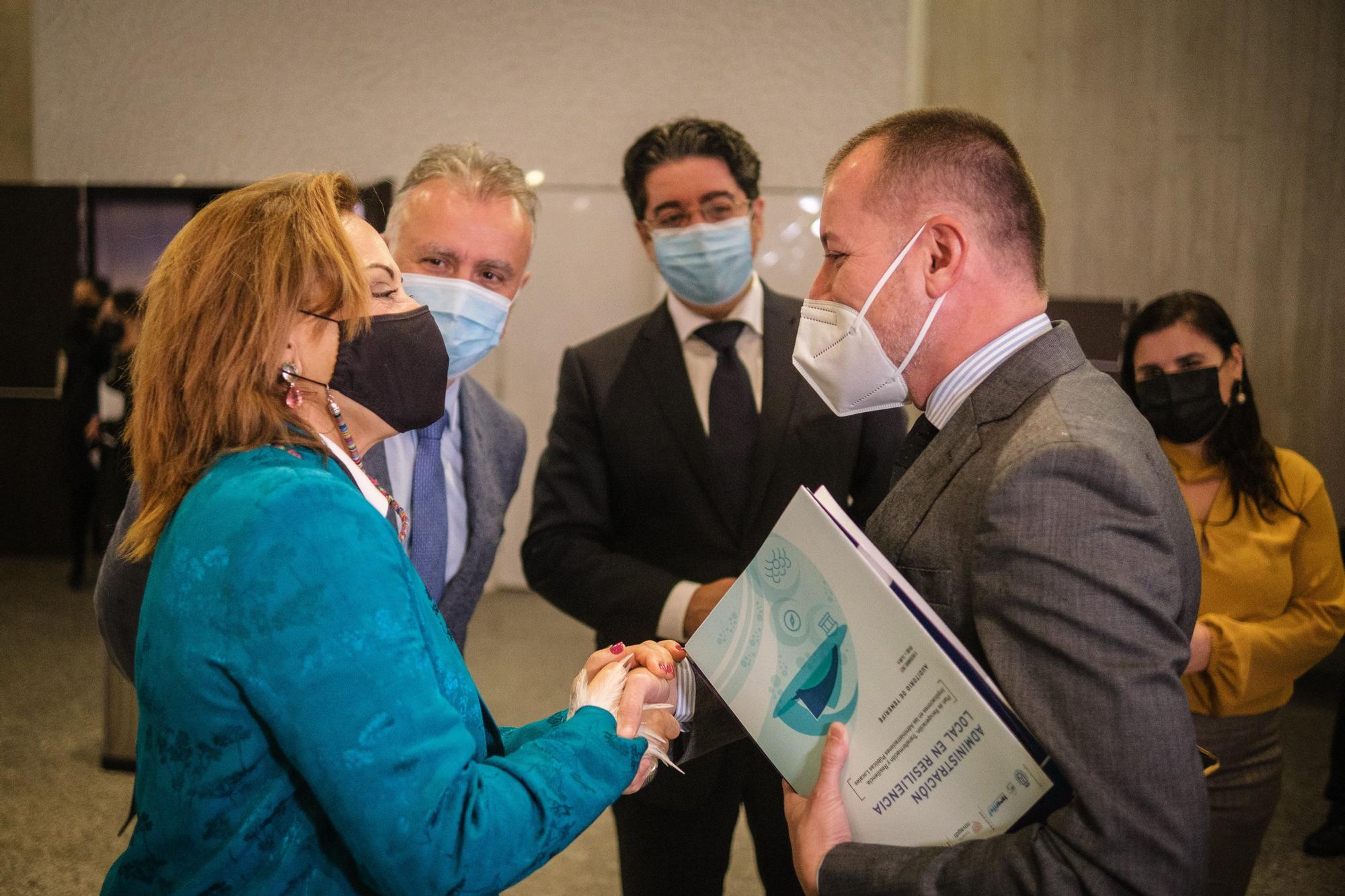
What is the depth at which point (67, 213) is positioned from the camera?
6.34m

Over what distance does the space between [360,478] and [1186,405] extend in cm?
187

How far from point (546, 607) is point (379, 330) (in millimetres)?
4810

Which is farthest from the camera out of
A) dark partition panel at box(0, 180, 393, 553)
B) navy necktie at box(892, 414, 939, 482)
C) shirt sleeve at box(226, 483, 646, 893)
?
dark partition panel at box(0, 180, 393, 553)

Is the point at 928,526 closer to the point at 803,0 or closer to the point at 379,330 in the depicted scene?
the point at 379,330

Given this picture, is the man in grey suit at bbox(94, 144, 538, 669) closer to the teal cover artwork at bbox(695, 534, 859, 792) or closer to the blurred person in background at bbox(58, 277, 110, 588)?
the teal cover artwork at bbox(695, 534, 859, 792)

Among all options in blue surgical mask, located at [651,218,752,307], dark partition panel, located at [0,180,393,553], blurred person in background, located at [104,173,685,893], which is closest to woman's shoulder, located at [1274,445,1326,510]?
blue surgical mask, located at [651,218,752,307]

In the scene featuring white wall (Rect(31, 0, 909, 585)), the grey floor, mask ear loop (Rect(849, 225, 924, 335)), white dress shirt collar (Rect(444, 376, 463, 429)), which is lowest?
the grey floor

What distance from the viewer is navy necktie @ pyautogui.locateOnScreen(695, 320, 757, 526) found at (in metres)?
1.99

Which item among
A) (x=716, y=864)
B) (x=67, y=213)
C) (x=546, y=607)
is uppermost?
(x=67, y=213)

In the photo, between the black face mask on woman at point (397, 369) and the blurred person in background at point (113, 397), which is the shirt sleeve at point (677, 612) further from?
the blurred person in background at point (113, 397)

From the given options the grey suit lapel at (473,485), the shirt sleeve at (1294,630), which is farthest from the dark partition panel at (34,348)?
the shirt sleeve at (1294,630)

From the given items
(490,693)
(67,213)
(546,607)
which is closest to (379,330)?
(490,693)

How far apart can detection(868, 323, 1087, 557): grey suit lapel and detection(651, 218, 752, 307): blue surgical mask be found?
0.94 meters

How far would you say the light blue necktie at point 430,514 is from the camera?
179cm
